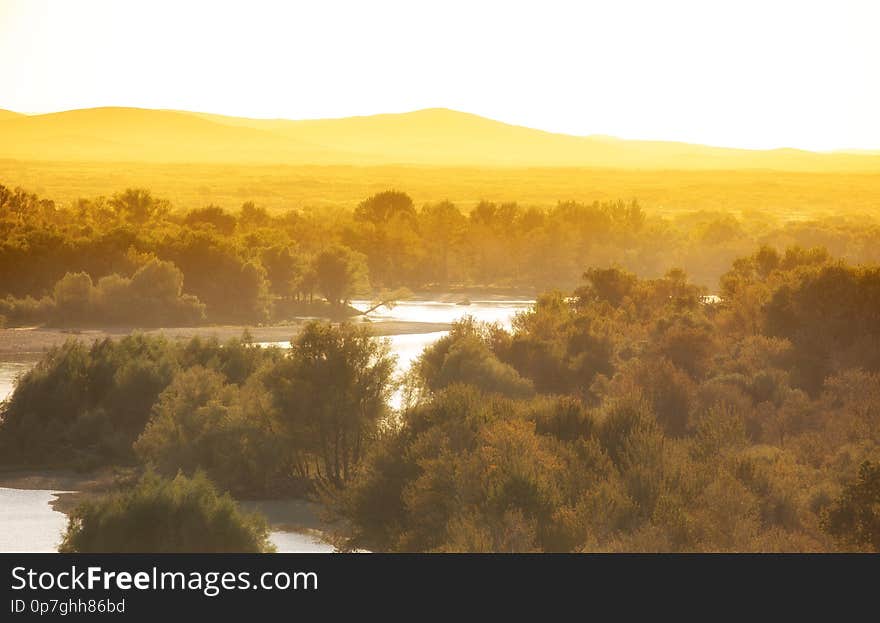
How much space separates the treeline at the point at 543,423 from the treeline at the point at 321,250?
33.2 metres

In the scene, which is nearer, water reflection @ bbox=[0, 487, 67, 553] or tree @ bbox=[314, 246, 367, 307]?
water reflection @ bbox=[0, 487, 67, 553]

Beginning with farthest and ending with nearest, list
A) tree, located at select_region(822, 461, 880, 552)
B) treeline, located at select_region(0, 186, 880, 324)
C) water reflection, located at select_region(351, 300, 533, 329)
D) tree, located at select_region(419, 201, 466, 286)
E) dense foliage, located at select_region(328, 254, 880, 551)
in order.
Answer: tree, located at select_region(419, 201, 466, 286), treeline, located at select_region(0, 186, 880, 324), water reflection, located at select_region(351, 300, 533, 329), dense foliage, located at select_region(328, 254, 880, 551), tree, located at select_region(822, 461, 880, 552)

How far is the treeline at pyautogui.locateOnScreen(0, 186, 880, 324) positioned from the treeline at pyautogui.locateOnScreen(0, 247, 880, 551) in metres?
33.2

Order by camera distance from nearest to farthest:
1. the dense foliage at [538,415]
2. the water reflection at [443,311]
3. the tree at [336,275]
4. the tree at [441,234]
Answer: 1. the dense foliage at [538,415]
2. the water reflection at [443,311]
3. the tree at [336,275]
4. the tree at [441,234]

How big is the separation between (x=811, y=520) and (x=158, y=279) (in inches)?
2482

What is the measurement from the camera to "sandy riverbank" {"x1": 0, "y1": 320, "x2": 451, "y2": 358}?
7056 cm

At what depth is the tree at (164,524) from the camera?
2458 centimetres

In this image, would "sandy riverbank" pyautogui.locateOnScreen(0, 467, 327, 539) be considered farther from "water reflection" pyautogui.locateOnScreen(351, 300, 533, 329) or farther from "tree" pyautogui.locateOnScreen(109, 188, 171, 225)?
"tree" pyautogui.locateOnScreen(109, 188, 171, 225)

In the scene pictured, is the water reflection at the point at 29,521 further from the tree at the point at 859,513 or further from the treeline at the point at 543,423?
the tree at the point at 859,513

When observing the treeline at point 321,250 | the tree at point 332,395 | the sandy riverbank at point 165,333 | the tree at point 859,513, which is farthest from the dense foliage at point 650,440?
the treeline at point 321,250

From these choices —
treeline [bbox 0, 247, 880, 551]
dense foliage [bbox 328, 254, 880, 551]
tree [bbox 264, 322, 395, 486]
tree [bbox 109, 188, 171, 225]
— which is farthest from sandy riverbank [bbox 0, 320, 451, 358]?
tree [bbox 109, 188, 171, 225]

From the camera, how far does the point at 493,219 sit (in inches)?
4843

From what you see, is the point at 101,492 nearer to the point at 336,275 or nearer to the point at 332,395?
the point at 332,395
